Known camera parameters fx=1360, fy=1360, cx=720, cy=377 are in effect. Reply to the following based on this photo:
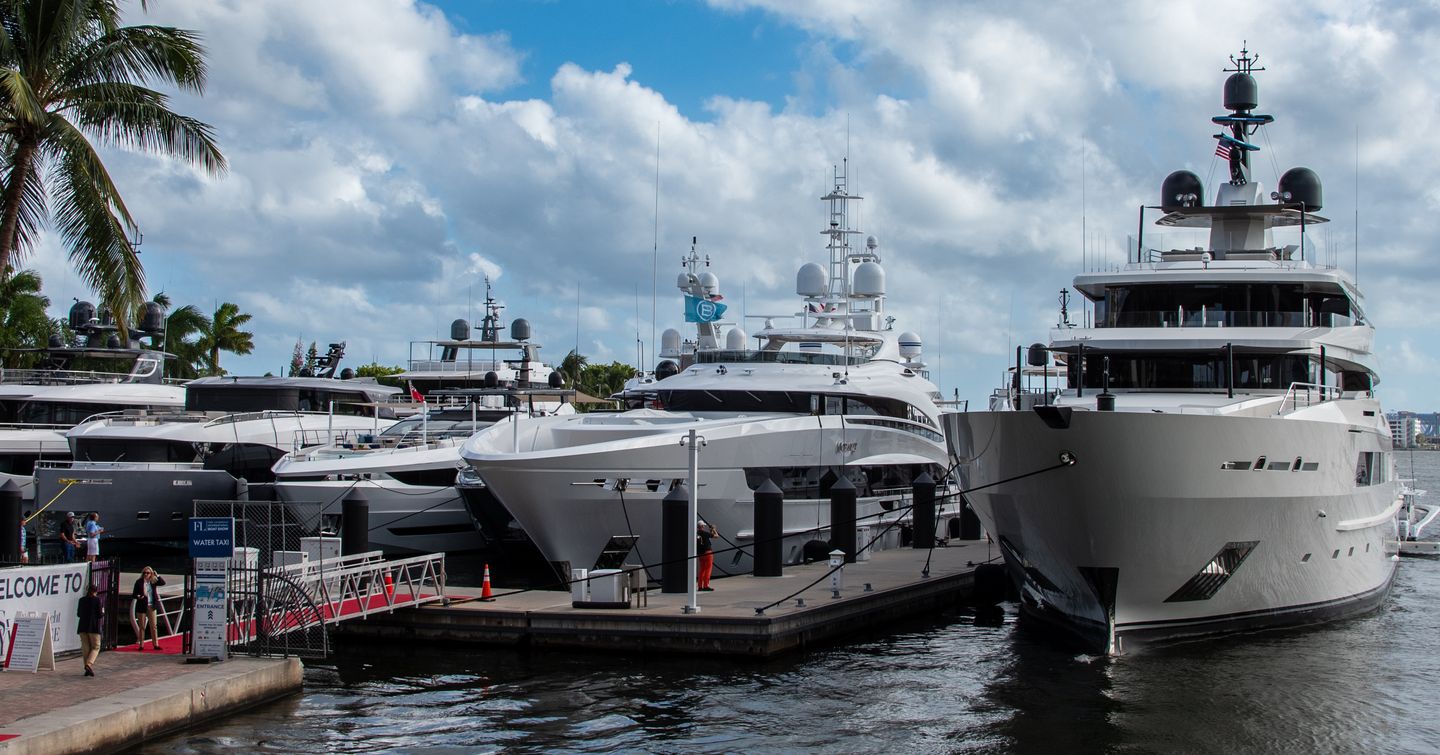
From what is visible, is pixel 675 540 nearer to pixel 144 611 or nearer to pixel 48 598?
pixel 144 611

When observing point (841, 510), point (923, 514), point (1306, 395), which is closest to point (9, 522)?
point (841, 510)

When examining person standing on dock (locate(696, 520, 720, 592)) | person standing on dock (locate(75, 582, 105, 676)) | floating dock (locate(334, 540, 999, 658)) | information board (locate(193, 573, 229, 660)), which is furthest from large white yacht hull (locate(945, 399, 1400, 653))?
person standing on dock (locate(75, 582, 105, 676))

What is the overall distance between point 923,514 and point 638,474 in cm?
862

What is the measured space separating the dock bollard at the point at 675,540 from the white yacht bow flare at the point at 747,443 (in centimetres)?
154

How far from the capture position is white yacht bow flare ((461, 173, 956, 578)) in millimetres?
23484

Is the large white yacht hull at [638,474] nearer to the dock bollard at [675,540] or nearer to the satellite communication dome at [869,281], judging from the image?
the dock bollard at [675,540]

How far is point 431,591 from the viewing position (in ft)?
71.4

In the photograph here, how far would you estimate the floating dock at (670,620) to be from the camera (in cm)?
1933

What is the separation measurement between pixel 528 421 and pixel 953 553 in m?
10.1

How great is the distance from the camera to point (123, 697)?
46.4 ft

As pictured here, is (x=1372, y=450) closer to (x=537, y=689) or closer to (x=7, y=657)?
(x=537, y=689)

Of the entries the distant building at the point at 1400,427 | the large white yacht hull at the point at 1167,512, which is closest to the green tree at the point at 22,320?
the large white yacht hull at the point at 1167,512

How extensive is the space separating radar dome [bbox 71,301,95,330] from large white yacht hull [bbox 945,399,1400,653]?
34.9m

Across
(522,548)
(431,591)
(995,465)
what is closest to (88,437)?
(522,548)
